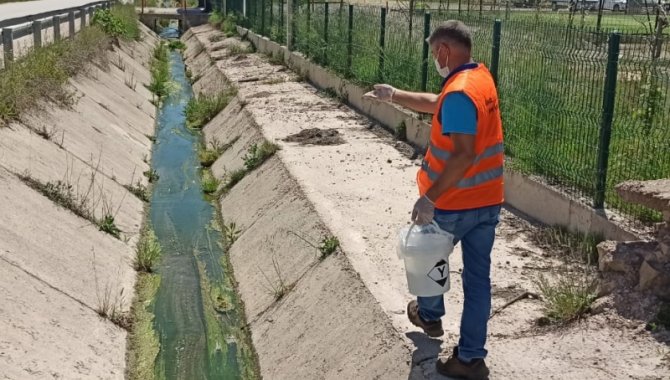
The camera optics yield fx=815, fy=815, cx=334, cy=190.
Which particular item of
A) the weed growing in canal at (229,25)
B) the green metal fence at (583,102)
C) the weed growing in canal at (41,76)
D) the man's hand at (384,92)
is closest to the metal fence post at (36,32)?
the weed growing in canal at (41,76)

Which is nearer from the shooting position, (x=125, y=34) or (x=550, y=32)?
(x=550, y=32)

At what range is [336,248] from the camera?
771 centimetres

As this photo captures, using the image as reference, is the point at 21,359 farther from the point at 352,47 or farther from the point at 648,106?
the point at 352,47

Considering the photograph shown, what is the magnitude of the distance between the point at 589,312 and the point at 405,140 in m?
7.20

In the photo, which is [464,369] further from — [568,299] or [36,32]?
[36,32]

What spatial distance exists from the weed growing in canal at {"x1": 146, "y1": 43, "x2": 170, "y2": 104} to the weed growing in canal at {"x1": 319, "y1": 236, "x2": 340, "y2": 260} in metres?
14.1

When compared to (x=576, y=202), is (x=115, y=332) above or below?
below

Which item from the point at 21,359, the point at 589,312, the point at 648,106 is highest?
the point at 648,106

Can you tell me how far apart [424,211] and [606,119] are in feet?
11.2

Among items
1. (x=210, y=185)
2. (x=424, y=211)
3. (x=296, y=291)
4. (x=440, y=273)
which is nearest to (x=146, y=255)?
(x=296, y=291)

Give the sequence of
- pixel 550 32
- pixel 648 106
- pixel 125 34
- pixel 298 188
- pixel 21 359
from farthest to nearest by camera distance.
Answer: pixel 125 34, pixel 298 188, pixel 550 32, pixel 648 106, pixel 21 359

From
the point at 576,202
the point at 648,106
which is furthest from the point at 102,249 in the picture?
the point at 648,106

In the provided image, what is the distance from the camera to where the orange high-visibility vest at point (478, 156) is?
14.4 ft

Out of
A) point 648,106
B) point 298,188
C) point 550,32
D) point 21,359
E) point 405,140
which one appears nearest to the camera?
point 21,359
